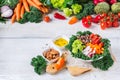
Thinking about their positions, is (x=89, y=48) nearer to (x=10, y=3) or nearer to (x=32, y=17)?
(x=32, y=17)

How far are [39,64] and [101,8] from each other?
643mm

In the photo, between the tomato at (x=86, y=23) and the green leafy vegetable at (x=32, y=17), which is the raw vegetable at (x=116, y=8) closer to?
the tomato at (x=86, y=23)

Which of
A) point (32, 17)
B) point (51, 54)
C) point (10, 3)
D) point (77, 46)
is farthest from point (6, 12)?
point (77, 46)

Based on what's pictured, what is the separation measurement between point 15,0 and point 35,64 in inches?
26.5

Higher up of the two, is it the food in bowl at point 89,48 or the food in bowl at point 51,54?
the food in bowl at point 89,48

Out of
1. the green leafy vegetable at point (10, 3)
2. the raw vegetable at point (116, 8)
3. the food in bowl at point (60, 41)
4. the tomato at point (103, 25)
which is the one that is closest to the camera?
the food in bowl at point (60, 41)

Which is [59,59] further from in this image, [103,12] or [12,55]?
[103,12]

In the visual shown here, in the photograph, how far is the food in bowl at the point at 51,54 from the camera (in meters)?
2.06

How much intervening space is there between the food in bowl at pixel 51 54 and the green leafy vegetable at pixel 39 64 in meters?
0.03

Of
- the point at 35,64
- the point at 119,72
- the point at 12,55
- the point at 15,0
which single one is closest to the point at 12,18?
the point at 15,0

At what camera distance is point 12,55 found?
2.15m

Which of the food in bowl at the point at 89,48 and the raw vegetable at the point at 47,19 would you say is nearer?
the food in bowl at the point at 89,48

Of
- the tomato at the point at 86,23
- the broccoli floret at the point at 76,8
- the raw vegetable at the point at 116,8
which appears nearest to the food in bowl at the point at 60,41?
the tomato at the point at 86,23

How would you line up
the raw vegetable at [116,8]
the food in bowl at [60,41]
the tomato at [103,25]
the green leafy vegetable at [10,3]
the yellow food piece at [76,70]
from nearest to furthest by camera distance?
the yellow food piece at [76,70]
the food in bowl at [60,41]
the tomato at [103,25]
the raw vegetable at [116,8]
the green leafy vegetable at [10,3]
